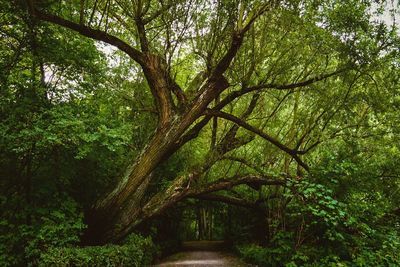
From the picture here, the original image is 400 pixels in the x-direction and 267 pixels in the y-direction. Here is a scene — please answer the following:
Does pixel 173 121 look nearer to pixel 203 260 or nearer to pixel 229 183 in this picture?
pixel 229 183

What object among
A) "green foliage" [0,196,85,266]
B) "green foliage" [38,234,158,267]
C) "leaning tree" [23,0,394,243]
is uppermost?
"leaning tree" [23,0,394,243]

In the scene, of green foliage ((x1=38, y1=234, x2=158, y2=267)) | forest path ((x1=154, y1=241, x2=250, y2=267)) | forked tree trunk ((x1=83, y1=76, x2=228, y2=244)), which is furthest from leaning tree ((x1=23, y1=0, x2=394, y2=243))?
forest path ((x1=154, y1=241, x2=250, y2=267))

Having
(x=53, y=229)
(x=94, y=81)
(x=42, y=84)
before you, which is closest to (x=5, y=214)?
(x=53, y=229)

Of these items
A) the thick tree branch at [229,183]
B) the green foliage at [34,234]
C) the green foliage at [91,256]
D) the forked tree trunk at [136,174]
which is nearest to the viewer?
the green foliage at [91,256]

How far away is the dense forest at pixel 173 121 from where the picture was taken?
725 centimetres

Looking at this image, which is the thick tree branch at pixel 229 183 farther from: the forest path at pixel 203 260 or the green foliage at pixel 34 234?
the forest path at pixel 203 260

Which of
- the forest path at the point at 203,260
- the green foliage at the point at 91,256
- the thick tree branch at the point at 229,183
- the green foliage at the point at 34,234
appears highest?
the thick tree branch at the point at 229,183

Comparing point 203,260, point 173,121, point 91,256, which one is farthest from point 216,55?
point 203,260

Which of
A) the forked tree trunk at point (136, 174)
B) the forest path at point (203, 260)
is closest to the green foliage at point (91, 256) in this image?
the forked tree trunk at point (136, 174)

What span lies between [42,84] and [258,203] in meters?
9.08

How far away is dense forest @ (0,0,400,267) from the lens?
286 inches

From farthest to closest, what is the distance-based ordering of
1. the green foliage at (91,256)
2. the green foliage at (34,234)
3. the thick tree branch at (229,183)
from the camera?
1. the thick tree branch at (229,183)
2. the green foliage at (34,234)
3. the green foliage at (91,256)

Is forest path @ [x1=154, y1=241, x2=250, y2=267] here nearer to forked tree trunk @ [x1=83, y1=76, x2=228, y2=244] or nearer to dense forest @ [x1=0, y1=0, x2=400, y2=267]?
dense forest @ [x1=0, y1=0, x2=400, y2=267]

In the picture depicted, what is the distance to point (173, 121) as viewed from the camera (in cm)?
852
